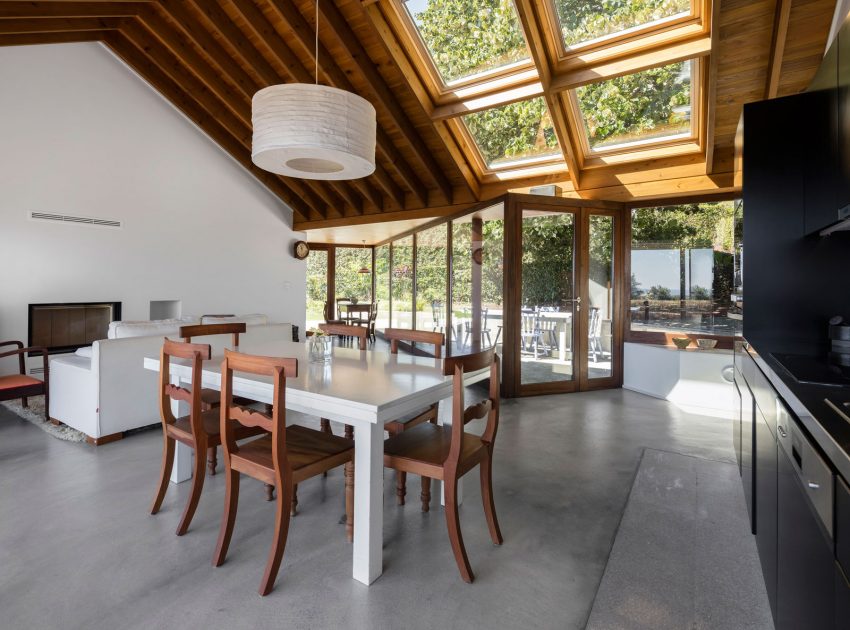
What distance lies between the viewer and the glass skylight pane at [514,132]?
17.0ft

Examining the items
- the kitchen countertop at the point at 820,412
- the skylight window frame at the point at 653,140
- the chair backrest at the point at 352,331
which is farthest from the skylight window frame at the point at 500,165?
the kitchen countertop at the point at 820,412

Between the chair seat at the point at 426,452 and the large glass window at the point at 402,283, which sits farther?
the large glass window at the point at 402,283

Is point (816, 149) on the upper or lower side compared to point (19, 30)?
lower

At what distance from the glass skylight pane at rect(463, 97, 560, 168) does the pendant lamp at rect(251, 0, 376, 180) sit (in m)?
2.96

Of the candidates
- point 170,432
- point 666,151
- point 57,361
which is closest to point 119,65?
point 57,361

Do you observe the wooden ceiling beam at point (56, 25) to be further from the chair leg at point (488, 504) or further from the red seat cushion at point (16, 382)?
the chair leg at point (488, 504)

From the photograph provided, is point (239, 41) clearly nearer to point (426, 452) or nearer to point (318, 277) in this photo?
point (426, 452)

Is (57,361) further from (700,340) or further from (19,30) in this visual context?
(700,340)

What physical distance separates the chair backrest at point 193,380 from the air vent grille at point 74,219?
15.5ft

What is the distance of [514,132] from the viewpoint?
549 centimetres

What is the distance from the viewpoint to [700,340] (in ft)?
16.8

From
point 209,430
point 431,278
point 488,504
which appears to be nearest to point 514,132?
point 431,278

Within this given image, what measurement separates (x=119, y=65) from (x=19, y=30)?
1.57 m

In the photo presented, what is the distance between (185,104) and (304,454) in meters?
6.68
